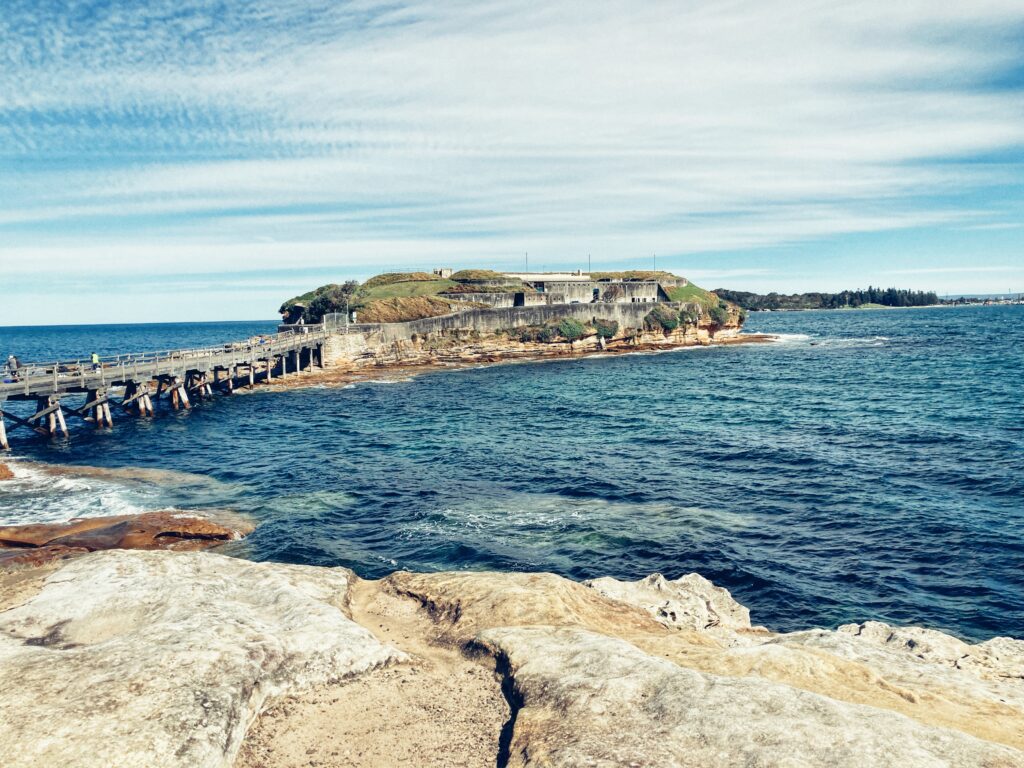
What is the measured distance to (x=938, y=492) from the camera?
25844mm

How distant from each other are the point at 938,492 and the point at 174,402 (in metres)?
49.2

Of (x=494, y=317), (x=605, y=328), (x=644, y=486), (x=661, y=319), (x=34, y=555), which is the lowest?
(x=644, y=486)

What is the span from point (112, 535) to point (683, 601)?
1688 centimetres

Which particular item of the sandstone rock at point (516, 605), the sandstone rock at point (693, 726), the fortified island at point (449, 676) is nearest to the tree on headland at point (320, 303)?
the fortified island at point (449, 676)

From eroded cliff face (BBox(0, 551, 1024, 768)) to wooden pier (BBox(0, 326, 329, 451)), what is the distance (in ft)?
101

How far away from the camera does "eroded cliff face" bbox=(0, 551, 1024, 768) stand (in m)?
7.83

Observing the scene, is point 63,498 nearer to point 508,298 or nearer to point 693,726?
point 693,726

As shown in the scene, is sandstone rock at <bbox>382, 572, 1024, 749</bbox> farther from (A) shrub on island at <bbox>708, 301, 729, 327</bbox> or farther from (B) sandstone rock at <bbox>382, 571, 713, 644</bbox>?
(A) shrub on island at <bbox>708, 301, 729, 327</bbox>

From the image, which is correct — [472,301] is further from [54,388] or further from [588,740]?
[588,740]

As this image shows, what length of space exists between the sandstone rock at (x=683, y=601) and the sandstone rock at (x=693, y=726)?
485 centimetres

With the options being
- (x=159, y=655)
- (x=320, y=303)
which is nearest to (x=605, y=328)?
(x=320, y=303)

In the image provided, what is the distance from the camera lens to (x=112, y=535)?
20188mm

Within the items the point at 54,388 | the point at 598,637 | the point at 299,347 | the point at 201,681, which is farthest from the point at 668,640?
the point at 299,347

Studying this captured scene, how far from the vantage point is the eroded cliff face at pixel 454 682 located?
783 cm
